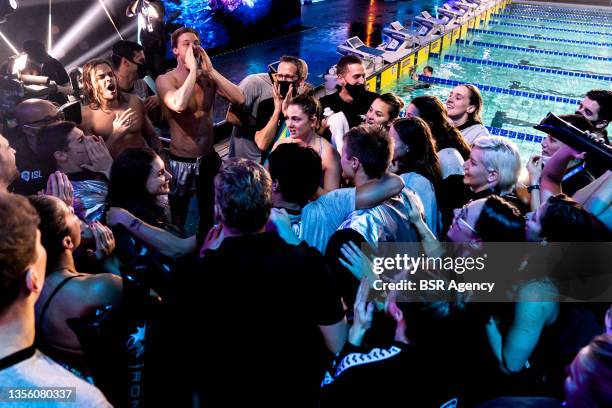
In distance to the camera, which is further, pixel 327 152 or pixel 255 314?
pixel 327 152

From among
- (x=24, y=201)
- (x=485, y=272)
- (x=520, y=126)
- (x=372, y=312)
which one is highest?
(x=24, y=201)

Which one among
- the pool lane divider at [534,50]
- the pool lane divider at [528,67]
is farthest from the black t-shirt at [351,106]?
the pool lane divider at [534,50]

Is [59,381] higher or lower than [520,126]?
higher

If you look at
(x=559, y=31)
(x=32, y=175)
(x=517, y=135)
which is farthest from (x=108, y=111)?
(x=559, y=31)

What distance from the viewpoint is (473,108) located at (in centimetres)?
352

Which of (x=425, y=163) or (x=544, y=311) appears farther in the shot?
(x=425, y=163)

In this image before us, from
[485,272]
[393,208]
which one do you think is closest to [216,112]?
[393,208]

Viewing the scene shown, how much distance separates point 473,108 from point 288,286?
2.70m

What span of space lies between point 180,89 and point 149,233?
1410 millimetres

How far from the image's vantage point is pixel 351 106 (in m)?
3.80

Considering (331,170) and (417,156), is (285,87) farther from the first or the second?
(417,156)

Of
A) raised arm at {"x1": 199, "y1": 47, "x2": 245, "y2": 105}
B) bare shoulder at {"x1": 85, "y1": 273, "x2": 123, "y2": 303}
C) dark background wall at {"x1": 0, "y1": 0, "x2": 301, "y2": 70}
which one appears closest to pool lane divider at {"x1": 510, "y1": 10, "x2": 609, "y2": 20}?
dark background wall at {"x1": 0, "y1": 0, "x2": 301, "y2": 70}

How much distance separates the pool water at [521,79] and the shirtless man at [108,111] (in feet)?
14.1

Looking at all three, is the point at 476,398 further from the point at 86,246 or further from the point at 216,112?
the point at 216,112
